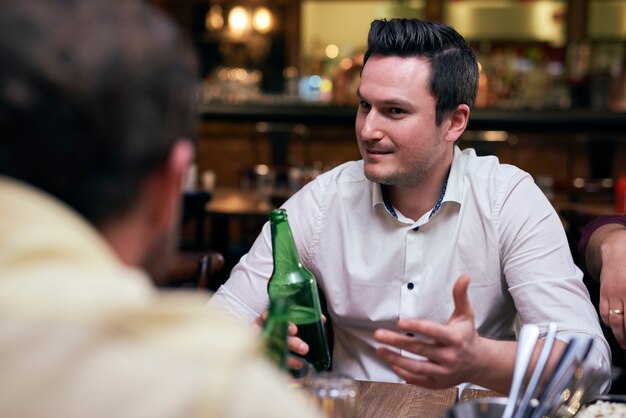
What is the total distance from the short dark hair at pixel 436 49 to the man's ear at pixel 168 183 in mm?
1220

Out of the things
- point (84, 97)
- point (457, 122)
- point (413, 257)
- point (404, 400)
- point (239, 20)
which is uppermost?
point (239, 20)

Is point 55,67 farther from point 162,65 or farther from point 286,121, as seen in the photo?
point 286,121

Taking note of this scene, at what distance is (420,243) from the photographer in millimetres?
1904

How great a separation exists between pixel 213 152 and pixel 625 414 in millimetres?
6470

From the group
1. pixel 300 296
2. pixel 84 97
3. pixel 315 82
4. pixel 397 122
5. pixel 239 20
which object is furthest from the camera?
pixel 239 20

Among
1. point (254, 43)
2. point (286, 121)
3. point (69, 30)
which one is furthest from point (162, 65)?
point (254, 43)

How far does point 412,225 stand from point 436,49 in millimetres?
388

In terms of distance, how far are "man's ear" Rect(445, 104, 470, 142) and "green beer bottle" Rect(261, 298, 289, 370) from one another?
110cm

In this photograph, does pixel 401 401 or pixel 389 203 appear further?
pixel 389 203

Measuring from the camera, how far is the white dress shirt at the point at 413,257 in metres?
1.84

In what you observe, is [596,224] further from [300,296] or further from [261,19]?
[261,19]

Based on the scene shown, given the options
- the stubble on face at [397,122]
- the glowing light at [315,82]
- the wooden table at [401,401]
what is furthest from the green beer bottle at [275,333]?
the glowing light at [315,82]

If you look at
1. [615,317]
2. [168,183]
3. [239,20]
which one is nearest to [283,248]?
[615,317]

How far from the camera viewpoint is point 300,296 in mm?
1531
